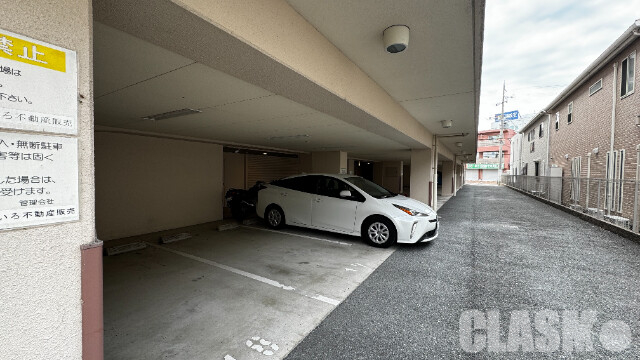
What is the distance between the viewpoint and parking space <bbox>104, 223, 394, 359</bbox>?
2.31m

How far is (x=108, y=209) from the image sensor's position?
558 cm

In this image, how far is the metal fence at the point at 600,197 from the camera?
624cm

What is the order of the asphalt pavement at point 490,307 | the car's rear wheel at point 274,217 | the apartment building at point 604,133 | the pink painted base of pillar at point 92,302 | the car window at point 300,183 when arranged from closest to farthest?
the pink painted base of pillar at point 92,302
the asphalt pavement at point 490,307
the car window at point 300,183
the car's rear wheel at point 274,217
the apartment building at point 604,133

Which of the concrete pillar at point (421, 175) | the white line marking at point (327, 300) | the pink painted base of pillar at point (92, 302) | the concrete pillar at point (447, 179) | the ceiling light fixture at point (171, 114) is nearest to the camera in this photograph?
the pink painted base of pillar at point (92, 302)

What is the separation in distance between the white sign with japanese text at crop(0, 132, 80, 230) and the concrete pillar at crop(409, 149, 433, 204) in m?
8.86

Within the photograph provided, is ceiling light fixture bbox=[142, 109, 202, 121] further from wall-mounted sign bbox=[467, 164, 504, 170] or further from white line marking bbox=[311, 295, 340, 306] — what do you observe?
wall-mounted sign bbox=[467, 164, 504, 170]

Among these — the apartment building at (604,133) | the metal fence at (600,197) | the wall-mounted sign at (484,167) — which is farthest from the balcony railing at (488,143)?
the metal fence at (600,197)

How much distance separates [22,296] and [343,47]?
2.88 meters

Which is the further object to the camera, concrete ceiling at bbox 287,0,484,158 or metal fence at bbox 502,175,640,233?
metal fence at bbox 502,175,640,233

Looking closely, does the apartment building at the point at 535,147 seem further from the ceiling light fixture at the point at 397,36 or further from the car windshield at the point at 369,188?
the ceiling light fixture at the point at 397,36

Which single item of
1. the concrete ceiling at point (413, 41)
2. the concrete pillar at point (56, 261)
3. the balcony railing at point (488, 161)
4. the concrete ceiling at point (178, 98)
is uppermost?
the balcony railing at point (488, 161)

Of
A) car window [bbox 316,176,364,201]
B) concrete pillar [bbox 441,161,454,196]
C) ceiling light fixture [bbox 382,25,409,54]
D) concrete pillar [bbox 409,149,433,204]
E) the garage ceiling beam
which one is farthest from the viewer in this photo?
concrete pillar [bbox 441,161,454,196]

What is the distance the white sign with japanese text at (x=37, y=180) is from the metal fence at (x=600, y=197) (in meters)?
9.06

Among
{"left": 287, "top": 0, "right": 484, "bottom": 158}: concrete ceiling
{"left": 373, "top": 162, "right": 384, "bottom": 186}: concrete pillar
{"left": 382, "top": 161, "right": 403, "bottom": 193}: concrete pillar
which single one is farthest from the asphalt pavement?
{"left": 373, "top": 162, "right": 384, "bottom": 186}: concrete pillar
